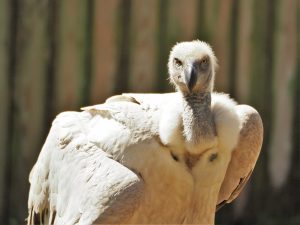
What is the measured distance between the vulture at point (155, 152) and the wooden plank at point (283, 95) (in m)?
3.15

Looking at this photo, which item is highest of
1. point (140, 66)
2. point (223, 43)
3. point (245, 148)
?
point (223, 43)

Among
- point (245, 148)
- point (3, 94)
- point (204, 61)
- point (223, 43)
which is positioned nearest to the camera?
point (204, 61)

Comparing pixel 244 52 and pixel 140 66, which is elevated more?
pixel 244 52

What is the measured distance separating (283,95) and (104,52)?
6.17 feet

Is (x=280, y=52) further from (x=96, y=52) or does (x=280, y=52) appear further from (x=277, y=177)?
(x=96, y=52)

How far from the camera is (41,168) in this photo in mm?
6617

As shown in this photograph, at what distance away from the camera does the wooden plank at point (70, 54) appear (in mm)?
8781

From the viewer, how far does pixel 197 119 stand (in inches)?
233

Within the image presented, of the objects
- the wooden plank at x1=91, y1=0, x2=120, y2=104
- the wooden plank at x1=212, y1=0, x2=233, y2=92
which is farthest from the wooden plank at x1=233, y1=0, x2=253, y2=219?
the wooden plank at x1=91, y1=0, x2=120, y2=104

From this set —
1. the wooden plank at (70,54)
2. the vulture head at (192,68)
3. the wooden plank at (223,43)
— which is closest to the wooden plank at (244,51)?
the wooden plank at (223,43)

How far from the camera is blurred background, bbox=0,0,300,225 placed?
8781 millimetres

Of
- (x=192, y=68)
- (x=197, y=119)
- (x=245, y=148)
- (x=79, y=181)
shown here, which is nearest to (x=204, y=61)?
(x=192, y=68)

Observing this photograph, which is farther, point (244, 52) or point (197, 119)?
point (244, 52)

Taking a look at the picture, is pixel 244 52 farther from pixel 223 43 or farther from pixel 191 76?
pixel 191 76
